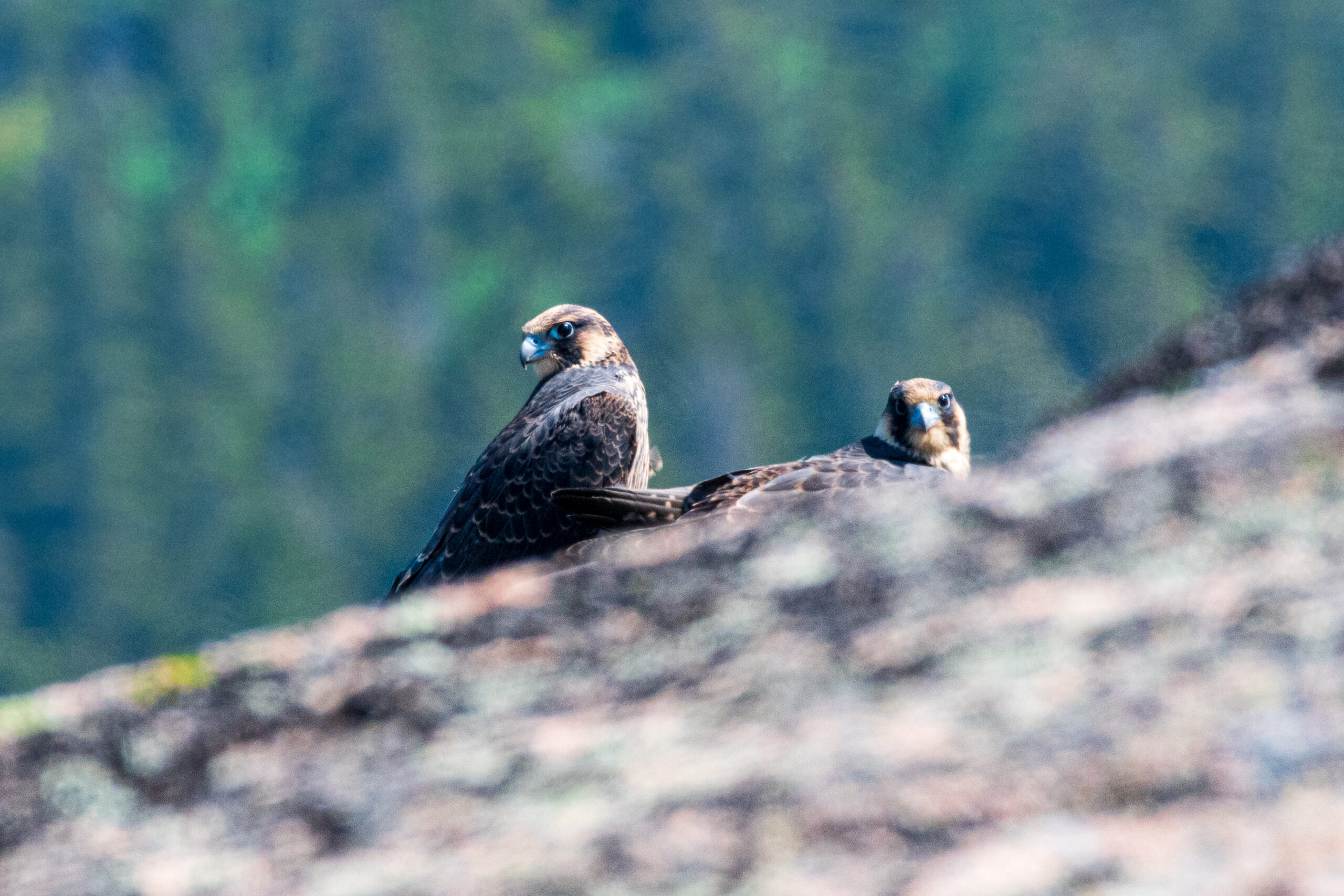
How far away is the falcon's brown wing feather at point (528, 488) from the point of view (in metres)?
7.47

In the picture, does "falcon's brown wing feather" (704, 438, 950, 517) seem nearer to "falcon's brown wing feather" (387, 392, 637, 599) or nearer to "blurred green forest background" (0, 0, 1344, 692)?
"falcon's brown wing feather" (387, 392, 637, 599)

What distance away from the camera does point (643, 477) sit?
8359mm

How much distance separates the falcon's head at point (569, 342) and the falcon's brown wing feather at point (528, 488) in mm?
1014

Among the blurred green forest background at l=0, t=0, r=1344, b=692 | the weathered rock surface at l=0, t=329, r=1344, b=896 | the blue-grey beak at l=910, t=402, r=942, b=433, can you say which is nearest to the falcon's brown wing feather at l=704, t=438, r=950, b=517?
the blue-grey beak at l=910, t=402, r=942, b=433

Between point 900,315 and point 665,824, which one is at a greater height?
point 900,315

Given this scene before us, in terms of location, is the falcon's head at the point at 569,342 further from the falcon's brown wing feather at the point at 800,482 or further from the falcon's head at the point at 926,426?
the falcon's brown wing feather at the point at 800,482

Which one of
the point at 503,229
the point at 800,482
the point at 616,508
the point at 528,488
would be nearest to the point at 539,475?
the point at 528,488

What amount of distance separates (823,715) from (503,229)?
87652 millimetres

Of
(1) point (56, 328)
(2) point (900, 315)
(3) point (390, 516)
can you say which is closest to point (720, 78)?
(2) point (900, 315)

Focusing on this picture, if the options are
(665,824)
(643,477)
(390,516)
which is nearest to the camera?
(665,824)

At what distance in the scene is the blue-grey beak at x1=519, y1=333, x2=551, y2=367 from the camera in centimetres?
909

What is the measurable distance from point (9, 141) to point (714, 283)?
1673 inches

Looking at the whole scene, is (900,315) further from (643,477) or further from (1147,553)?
(1147,553)

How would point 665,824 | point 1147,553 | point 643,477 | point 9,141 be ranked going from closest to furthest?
point 665,824 → point 1147,553 → point 643,477 → point 9,141
